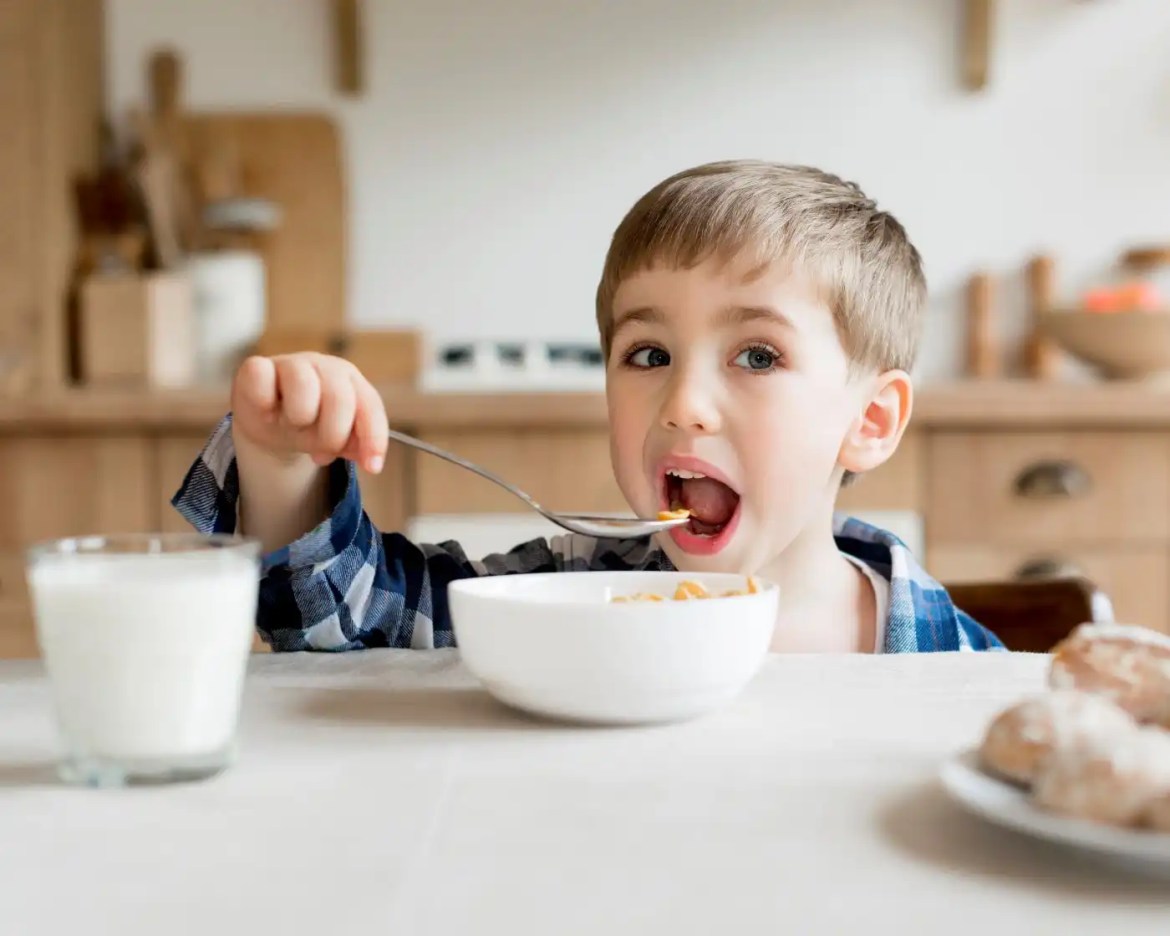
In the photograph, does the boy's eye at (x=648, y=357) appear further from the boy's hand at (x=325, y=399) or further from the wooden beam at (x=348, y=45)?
the wooden beam at (x=348, y=45)

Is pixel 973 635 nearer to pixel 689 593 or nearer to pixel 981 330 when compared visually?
pixel 689 593

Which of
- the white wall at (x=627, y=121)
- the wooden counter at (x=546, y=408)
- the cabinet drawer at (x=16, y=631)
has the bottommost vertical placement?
the cabinet drawer at (x=16, y=631)

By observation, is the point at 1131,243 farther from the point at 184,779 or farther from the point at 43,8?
the point at 184,779

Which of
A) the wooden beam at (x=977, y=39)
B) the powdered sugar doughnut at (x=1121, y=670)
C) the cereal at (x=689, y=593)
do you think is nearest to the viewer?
the powdered sugar doughnut at (x=1121, y=670)

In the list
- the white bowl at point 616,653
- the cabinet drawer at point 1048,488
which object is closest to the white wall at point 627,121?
the cabinet drawer at point 1048,488

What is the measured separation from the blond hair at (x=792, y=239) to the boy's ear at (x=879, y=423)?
0.7 inches

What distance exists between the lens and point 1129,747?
407 millimetres

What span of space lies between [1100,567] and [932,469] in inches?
11.9

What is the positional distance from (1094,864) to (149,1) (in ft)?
8.41

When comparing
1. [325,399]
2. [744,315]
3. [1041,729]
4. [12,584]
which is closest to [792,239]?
[744,315]

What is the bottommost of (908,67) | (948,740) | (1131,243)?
(948,740)

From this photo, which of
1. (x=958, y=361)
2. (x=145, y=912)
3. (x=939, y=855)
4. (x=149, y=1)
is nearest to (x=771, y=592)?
(x=939, y=855)

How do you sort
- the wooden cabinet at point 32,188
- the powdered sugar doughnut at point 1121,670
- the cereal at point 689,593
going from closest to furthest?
1. the powdered sugar doughnut at point 1121,670
2. the cereal at point 689,593
3. the wooden cabinet at point 32,188

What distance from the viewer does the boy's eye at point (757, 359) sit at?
1034 mm
